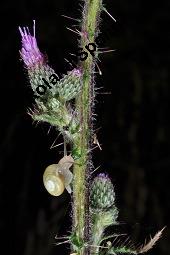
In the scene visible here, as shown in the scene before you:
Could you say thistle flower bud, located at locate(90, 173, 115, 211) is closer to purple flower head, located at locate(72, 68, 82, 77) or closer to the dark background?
purple flower head, located at locate(72, 68, 82, 77)

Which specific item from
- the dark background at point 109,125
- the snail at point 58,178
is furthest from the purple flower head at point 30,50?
the dark background at point 109,125

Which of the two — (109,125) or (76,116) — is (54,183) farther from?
(109,125)

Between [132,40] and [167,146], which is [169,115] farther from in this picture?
[132,40]

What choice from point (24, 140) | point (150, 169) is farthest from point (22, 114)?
point (150, 169)

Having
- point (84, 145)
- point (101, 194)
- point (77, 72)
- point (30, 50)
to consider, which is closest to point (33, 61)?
point (30, 50)

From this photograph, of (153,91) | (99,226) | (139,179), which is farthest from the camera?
(153,91)

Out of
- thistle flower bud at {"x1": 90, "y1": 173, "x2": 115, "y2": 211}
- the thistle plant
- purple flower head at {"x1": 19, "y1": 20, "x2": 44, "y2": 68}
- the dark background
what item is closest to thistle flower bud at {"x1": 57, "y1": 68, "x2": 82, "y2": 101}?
the thistle plant
